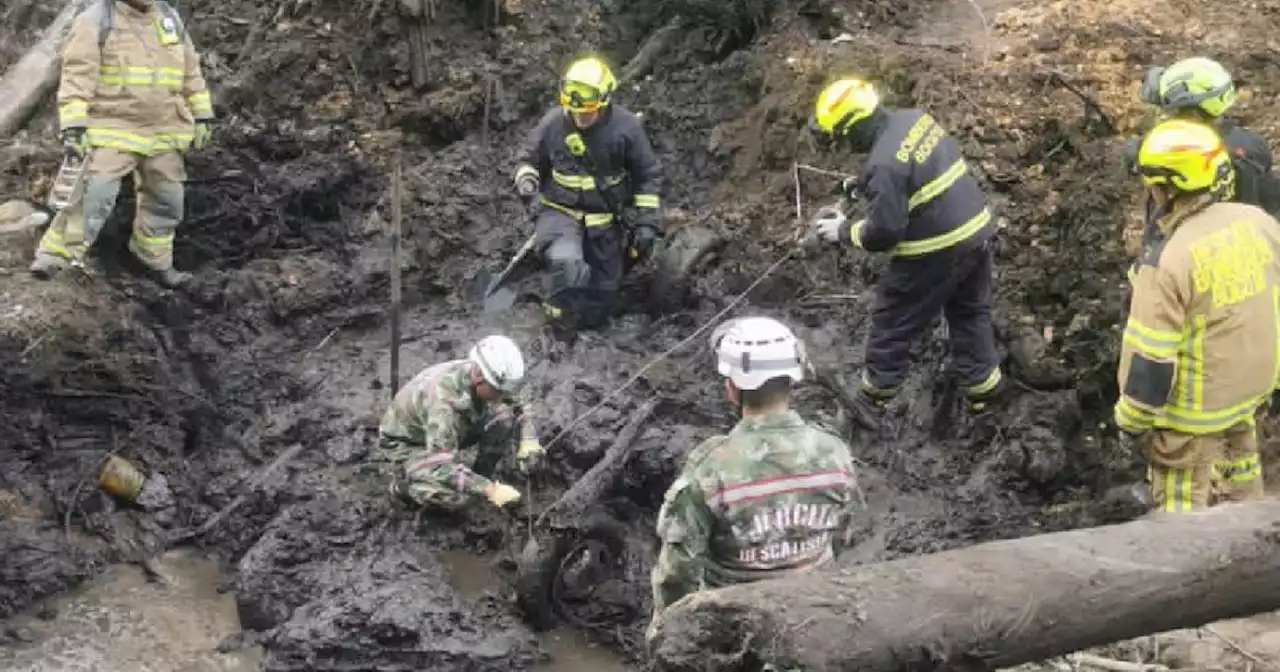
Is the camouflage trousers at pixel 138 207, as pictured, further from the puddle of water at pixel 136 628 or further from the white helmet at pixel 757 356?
the white helmet at pixel 757 356

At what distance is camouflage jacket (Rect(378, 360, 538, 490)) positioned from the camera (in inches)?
251

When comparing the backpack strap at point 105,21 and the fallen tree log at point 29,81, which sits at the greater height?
the backpack strap at point 105,21

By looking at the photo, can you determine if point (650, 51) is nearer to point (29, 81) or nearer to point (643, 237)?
point (643, 237)

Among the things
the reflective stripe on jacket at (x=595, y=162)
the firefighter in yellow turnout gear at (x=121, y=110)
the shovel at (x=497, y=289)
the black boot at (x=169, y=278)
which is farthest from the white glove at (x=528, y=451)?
the firefighter in yellow turnout gear at (x=121, y=110)

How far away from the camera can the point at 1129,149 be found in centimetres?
656

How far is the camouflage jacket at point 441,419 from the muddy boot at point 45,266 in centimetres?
263

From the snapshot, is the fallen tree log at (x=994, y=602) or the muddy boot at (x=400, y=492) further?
the muddy boot at (x=400, y=492)

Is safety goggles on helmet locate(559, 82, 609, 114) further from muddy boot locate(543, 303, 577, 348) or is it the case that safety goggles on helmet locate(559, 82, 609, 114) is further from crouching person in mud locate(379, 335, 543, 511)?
crouching person in mud locate(379, 335, 543, 511)

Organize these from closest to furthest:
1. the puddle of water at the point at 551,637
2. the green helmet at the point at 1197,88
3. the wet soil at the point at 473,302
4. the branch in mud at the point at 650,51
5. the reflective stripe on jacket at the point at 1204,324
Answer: the reflective stripe on jacket at the point at 1204,324 → the green helmet at the point at 1197,88 → the puddle of water at the point at 551,637 → the wet soil at the point at 473,302 → the branch in mud at the point at 650,51

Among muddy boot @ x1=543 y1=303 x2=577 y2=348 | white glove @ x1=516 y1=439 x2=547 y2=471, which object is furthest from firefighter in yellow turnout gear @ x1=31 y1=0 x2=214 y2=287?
white glove @ x1=516 y1=439 x2=547 y2=471

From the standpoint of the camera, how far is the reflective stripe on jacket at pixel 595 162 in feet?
26.9

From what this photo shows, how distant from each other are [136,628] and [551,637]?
80.6 inches

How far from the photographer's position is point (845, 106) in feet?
21.1

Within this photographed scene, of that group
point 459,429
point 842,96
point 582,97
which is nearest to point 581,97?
point 582,97
